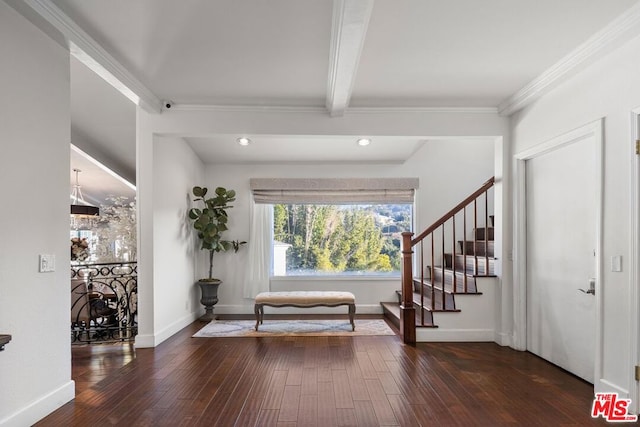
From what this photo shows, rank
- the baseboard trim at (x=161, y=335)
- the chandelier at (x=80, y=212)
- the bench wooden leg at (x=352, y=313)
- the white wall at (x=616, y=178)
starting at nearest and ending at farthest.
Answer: the white wall at (x=616, y=178) < the baseboard trim at (x=161, y=335) < the bench wooden leg at (x=352, y=313) < the chandelier at (x=80, y=212)

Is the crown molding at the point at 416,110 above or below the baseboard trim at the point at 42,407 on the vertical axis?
above

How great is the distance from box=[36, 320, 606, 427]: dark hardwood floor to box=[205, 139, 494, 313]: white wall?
5.95 feet

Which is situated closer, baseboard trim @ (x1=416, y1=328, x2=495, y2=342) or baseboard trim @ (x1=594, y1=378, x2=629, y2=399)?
baseboard trim @ (x1=594, y1=378, x2=629, y2=399)

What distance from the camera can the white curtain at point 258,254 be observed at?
6.34m

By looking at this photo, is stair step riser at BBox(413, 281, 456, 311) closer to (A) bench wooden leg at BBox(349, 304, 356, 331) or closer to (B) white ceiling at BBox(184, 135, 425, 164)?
(A) bench wooden leg at BBox(349, 304, 356, 331)

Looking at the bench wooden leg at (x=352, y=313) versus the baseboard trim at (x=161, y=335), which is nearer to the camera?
the baseboard trim at (x=161, y=335)

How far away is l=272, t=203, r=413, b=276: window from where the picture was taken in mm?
6590

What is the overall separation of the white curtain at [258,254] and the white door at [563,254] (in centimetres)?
364

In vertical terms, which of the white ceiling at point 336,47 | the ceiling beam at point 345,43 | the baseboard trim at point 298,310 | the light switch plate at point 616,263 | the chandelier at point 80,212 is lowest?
the baseboard trim at point 298,310

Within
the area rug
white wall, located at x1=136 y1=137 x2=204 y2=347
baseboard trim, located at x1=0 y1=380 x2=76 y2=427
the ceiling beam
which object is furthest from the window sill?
baseboard trim, located at x1=0 y1=380 x2=76 y2=427

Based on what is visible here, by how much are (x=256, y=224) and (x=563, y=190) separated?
163 inches

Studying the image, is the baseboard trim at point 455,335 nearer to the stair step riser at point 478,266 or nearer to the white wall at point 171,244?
the stair step riser at point 478,266

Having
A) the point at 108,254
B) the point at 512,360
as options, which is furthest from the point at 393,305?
the point at 108,254
